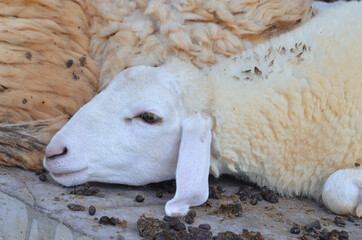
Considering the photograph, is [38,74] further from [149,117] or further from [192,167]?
[192,167]

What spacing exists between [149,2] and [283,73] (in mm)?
1147

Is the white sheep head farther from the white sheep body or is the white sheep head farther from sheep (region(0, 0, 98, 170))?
sheep (region(0, 0, 98, 170))

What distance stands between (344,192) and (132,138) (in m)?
1.19

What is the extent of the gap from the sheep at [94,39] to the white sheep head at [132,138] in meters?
0.48

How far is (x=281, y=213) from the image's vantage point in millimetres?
2814

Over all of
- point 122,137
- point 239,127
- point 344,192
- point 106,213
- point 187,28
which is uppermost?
point 187,28

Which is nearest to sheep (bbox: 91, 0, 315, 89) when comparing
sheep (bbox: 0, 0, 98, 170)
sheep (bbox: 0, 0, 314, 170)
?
sheep (bbox: 0, 0, 314, 170)

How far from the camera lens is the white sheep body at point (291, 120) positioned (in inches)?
117

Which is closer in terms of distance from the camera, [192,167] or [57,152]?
[192,167]

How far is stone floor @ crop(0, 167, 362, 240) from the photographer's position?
2.38 metres

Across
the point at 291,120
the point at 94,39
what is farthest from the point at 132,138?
the point at 94,39

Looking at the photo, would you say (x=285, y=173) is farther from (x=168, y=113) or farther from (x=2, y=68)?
(x=2, y=68)

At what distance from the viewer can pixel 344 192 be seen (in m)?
2.81

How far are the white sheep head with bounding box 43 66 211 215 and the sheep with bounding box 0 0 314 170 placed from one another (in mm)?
480
